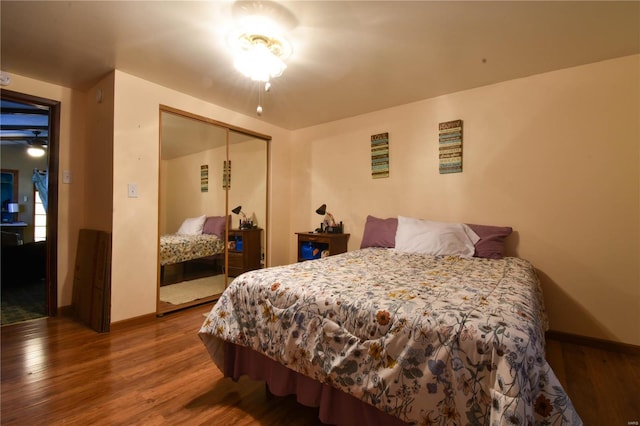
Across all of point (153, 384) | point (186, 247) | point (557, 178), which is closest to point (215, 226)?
point (186, 247)

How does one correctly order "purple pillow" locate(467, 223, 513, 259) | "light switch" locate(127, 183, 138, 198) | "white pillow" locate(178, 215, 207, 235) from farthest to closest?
"white pillow" locate(178, 215, 207, 235), "light switch" locate(127, 183, 138, 198), "purple pillow" locate(467, 223, 513, 259)

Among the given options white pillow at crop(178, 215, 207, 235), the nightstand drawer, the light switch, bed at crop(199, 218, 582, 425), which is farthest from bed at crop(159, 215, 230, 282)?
bed at crop(199, 218, 582, 425)

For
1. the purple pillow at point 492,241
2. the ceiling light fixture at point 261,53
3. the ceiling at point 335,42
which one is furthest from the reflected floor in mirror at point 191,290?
the purple pillow at point 492,241

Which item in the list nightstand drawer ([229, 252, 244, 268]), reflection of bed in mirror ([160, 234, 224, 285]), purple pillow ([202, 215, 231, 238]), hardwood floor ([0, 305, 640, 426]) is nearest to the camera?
hardwood floor ([0, 305, 640, 426])

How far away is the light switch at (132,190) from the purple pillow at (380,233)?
2.25 m

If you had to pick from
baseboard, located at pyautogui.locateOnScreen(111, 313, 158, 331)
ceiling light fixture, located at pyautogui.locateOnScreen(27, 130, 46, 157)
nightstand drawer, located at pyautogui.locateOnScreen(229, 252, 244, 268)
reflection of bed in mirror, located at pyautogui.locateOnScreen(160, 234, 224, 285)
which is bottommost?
baseboard, located at pyautogui.locateOnScreen(111, 313, 158, 331)

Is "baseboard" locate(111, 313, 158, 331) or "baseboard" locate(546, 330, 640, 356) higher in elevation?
"baseboard" locate(111, 313, 158, 331)

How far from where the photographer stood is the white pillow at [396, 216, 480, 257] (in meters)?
2.43

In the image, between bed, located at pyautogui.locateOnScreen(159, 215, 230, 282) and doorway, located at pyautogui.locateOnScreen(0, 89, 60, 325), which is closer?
doorway, located at pyautogui.locateOnScreen(0, 89, 60, 325)

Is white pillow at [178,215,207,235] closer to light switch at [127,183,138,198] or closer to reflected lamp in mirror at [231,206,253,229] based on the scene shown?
reflected lamp in mirror at [231,206,253,229]

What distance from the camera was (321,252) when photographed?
3.51m

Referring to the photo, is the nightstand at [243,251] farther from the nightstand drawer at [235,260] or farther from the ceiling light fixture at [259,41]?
the ceiling light fixture at [259,41]

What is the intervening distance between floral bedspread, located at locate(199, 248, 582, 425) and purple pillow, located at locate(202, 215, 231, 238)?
5.92 feet

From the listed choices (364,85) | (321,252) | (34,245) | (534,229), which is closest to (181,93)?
(364,85)
